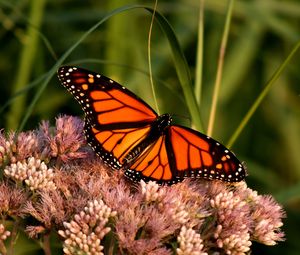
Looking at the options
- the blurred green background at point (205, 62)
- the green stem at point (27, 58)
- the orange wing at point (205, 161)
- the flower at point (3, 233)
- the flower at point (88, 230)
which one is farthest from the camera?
the blurred green background at point (205, 62)

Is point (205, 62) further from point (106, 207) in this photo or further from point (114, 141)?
point (106, 207)

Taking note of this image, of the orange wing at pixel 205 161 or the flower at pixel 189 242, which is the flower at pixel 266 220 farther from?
the flower at pixel 189 242

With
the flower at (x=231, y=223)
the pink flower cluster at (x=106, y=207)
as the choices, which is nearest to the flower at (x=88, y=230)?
the pink flower cluster at (x=106, y=207)

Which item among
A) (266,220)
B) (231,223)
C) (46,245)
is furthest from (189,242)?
(46,245)

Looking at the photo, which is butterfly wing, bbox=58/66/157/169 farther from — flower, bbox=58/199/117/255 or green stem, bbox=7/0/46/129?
green stem, bbox=7/0/46/129

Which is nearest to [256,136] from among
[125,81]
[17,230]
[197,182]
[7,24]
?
[125,81]

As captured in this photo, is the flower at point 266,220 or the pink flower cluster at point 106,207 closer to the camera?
the pink flower cluster at point 106,207
